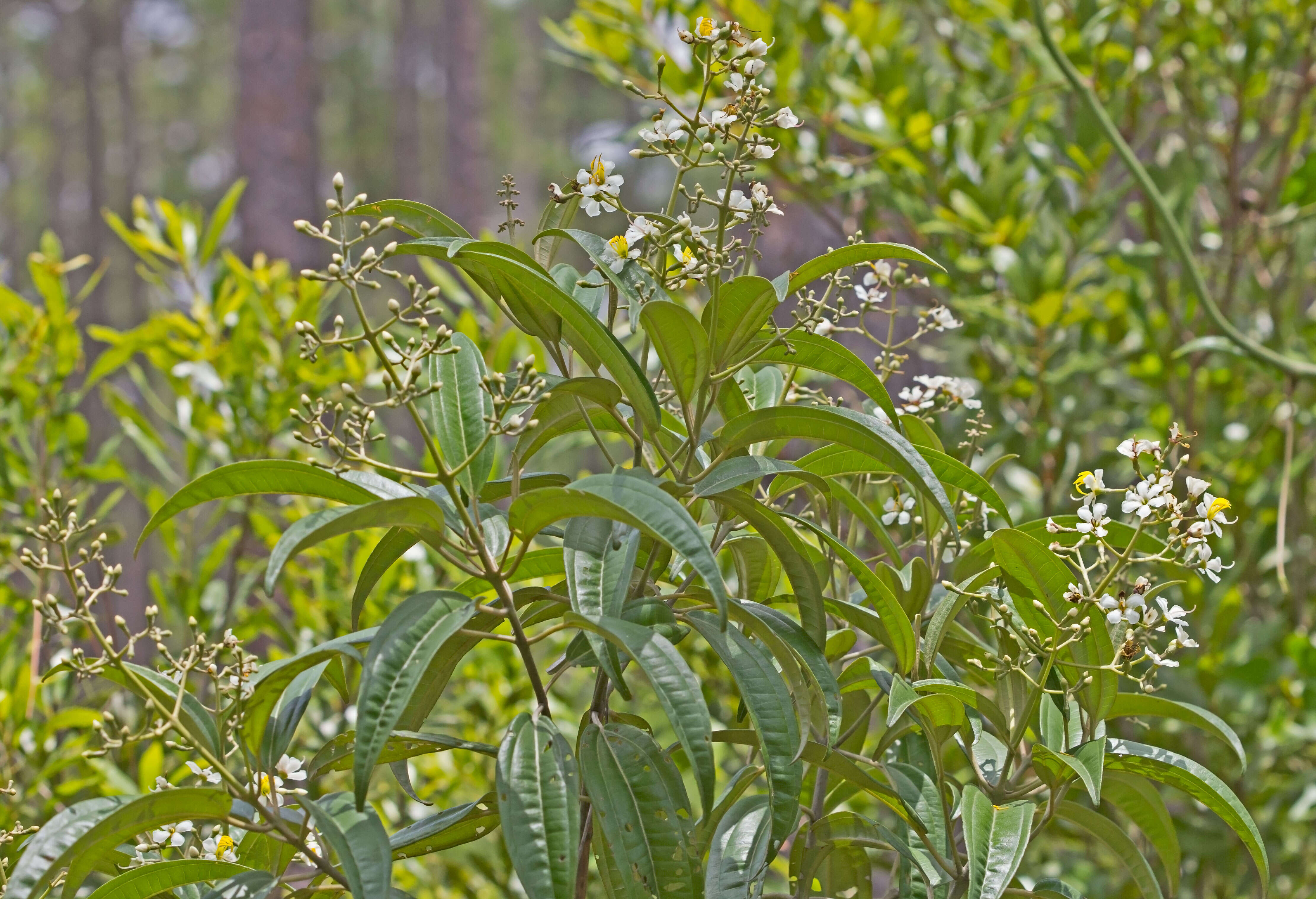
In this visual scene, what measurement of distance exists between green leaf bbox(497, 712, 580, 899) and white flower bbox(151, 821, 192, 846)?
25cm

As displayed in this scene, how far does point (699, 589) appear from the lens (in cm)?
78

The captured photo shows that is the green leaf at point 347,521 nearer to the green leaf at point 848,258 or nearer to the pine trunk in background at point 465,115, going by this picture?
Answer: the green leaf at point 848,258

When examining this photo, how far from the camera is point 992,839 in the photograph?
2.28 ft

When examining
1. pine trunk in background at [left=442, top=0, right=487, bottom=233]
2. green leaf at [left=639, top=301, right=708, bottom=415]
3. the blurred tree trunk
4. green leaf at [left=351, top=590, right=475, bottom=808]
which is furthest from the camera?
the blurred tree trunk

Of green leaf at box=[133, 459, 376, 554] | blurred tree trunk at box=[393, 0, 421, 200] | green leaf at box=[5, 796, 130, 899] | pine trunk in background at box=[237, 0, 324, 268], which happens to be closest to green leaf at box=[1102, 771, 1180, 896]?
green leaf at box=[133, 459, 376, 554]

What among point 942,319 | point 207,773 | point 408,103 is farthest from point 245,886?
point 408,103

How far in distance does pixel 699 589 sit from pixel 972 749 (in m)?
0.24

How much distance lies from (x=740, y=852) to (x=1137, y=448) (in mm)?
400

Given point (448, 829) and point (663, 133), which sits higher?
point (663, 133)

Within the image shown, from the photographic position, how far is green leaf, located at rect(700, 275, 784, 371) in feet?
2.29

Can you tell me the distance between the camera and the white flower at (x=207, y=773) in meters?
0.69

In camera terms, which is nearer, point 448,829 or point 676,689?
point 676,689

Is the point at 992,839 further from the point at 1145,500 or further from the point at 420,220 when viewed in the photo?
the point at 420,220

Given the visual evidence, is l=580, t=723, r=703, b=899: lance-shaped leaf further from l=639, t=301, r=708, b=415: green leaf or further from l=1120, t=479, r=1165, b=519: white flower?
l=1120, t=479, r=1165, b=519: white flower
